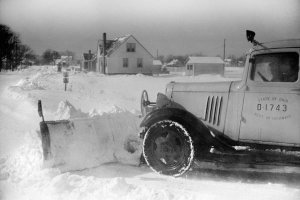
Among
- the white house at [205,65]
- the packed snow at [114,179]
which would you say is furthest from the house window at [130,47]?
the packed snow at [114,179]

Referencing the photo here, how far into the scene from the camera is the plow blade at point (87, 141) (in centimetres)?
507

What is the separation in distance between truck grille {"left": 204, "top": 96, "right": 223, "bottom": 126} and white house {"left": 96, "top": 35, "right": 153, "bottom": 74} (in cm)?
3398

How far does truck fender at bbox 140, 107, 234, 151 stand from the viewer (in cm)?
483

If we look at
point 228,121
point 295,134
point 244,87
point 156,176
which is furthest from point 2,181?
point 295,134

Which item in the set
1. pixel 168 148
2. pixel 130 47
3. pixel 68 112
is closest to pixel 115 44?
pixel 130 47

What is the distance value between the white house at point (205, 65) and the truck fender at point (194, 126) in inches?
1686

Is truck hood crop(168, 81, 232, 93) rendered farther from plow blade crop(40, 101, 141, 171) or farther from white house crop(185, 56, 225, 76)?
white house crop(185, 56, 225, 76)

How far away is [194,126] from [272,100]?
1.14m

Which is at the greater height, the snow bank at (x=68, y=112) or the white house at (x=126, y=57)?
the white house at (x=126, y=57)

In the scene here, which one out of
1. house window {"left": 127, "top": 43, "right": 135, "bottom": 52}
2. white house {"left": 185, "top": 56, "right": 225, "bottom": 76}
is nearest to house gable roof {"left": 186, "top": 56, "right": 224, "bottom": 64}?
white house {"left": 185, "top": 56, "right": 225, "bottom": 76}

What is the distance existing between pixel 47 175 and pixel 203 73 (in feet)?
146

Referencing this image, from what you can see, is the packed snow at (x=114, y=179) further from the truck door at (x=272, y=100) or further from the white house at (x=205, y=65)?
the white house at (x=205, y=65)

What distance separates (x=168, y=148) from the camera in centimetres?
505

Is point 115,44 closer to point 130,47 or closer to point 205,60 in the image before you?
point 130,47
